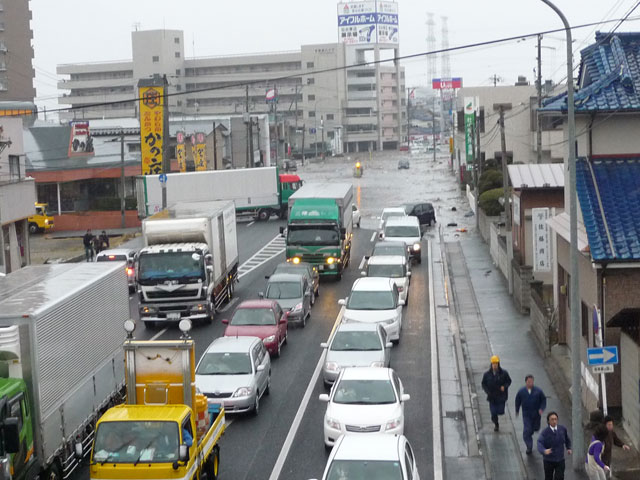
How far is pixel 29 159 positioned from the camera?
7325 centimetres

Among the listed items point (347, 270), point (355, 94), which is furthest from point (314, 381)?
point (355, 94)

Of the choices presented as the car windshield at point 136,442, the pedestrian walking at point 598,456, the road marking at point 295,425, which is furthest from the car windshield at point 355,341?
the car windshield at point 136,442

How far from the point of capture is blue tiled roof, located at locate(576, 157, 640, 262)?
1908cm

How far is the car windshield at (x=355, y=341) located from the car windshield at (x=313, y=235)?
15.1 m

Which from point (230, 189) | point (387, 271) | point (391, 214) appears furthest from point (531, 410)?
point (230, 189)

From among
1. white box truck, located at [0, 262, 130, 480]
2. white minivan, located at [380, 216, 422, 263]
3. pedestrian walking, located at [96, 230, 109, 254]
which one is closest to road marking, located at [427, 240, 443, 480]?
white box truck, located at [0, 262, 130, 480]

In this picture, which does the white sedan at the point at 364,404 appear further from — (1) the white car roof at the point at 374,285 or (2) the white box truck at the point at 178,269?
(2) the white box truck at the point at 178,269

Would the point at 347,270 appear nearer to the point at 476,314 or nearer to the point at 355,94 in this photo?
the point at 476,314

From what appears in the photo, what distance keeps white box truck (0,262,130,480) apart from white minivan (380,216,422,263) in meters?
25.8

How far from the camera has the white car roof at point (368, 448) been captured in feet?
47.9

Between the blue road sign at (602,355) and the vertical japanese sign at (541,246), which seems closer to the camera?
the blue road sign at (602,355)

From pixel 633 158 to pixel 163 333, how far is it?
16.3 metres

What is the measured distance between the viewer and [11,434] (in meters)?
14.1

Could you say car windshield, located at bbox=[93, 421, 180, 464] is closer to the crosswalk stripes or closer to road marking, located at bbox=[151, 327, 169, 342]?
road marking, located at bbox=[151, 327, 169, 342]
